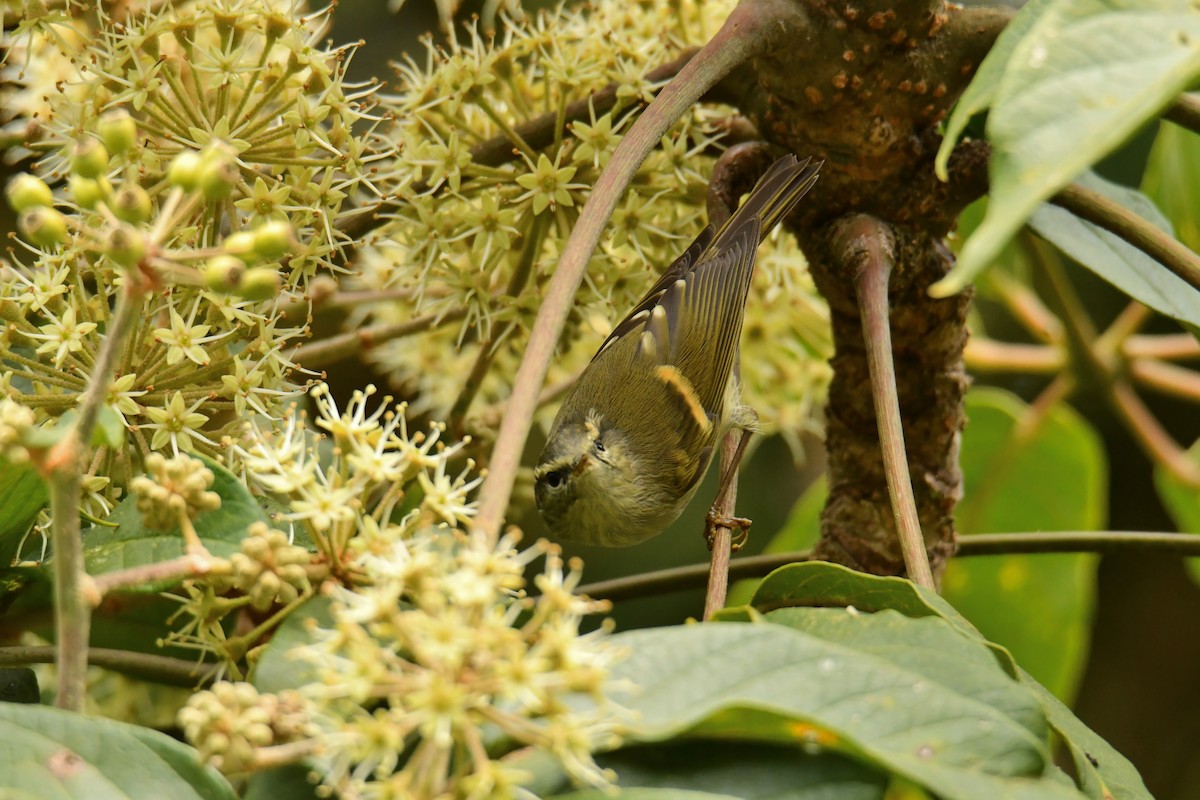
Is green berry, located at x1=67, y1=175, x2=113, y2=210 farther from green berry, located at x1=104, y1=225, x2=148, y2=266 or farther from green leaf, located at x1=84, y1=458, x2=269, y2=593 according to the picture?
green leaf, located at x1=84, y1=458, x2=269, y2=593

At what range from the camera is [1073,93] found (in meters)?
0.93

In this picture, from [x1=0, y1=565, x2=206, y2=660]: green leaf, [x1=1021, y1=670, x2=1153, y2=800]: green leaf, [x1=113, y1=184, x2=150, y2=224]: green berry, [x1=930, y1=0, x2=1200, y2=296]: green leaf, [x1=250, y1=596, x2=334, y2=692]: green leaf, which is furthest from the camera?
[x1=0, y1=565, x2=206, y2=660]: green leaf

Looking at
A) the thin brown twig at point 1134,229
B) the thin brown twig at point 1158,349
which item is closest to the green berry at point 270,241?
the thin brown twig at point 1134,229

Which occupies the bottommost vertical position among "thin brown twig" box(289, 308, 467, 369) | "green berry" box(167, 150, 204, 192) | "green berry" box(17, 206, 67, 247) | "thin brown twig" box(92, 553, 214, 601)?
"thin brown twig" box(289, 308, 467, 369)

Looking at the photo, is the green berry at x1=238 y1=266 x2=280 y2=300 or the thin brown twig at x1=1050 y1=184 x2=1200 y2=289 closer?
the green berry at x1=238 y1=266 x2=280 y2=300

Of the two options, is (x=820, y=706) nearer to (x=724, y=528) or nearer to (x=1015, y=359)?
(x=724, y=528)

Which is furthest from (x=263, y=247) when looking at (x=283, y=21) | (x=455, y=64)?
(x=455, y=64)

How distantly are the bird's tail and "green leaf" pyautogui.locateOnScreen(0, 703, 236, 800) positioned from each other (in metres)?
1.18

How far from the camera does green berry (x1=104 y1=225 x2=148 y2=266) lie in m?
0.92

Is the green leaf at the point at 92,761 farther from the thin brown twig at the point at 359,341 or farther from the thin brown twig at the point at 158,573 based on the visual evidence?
the thin brown twig at the point at 359,341

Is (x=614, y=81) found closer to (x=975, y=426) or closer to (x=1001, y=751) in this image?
(x=1001, y=751)

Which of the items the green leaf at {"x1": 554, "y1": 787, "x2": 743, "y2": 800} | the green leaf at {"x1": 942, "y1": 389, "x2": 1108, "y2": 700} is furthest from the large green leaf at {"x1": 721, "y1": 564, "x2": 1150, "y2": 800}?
the green leaf at {"x1": 942, "y1": 389, "x2": 1108, "y2": 700}

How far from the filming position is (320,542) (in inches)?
45.1

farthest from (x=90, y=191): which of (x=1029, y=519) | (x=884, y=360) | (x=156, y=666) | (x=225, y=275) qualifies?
(x=1029, y=519)
